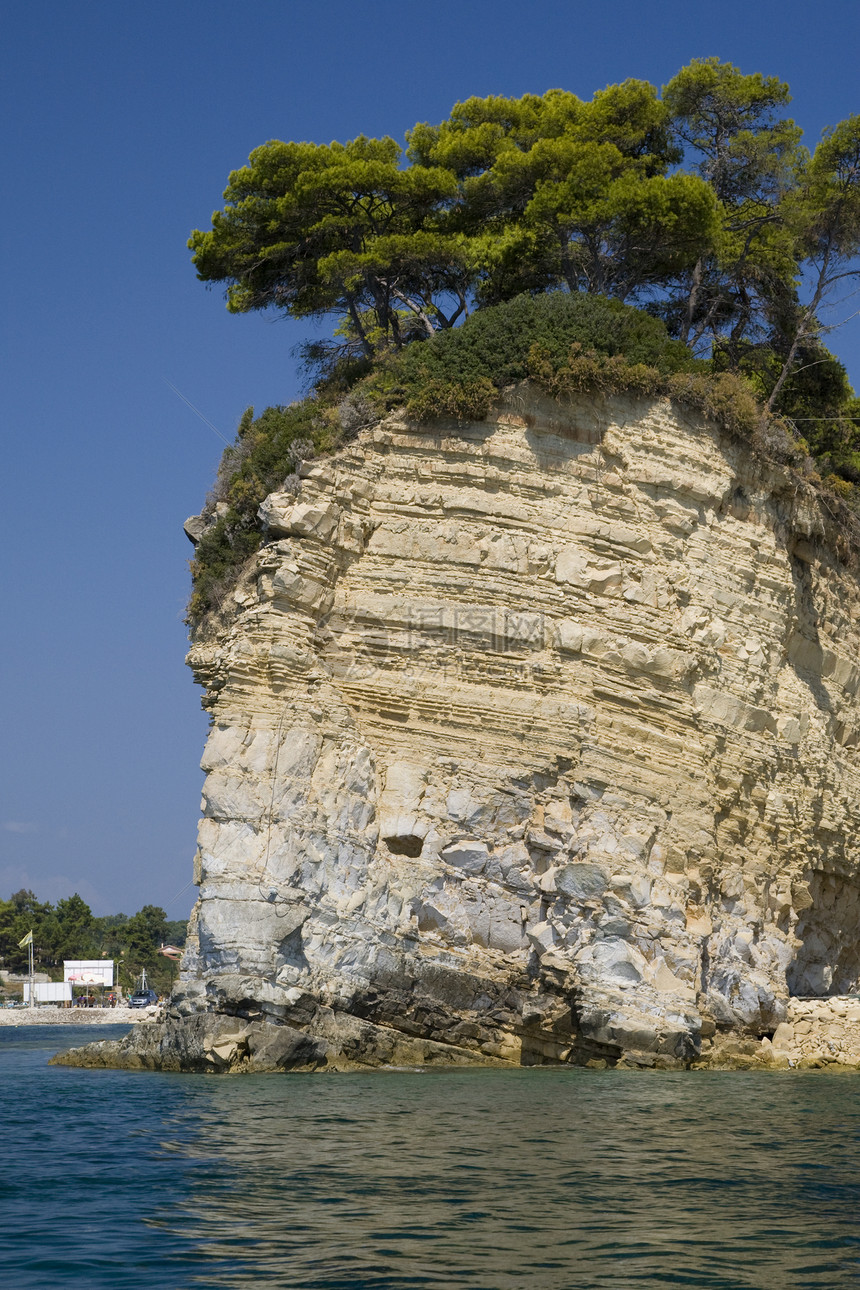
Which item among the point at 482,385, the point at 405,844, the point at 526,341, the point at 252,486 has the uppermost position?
the point at 526,341

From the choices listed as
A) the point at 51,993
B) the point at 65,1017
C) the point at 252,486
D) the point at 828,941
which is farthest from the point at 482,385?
the point at 51,993

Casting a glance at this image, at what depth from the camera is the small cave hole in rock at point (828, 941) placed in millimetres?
24578

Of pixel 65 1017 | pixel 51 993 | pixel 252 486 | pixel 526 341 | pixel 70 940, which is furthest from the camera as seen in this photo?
pixel 70 940

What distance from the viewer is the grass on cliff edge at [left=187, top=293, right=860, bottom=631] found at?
2278cm

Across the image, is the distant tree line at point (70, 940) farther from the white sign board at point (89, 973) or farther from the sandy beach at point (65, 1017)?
the sandy beach at point (65, 1017)

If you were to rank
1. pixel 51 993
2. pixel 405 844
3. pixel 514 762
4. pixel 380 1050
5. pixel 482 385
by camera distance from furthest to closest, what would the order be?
1. pixel 51 993
2. pixel 482 385
3. pixel 514 762
4. pixel 405 844
5. pixel 380 1050

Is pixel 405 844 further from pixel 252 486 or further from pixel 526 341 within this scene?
pixel 526 341

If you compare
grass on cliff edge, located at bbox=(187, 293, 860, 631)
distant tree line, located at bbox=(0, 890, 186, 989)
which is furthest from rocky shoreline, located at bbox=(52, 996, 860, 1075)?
distant tree line, located at bbox=(0, 890, 186, 989)

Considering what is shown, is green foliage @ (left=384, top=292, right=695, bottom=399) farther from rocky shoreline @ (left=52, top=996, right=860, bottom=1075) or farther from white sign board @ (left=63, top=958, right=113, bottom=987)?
white sign board @ (left=63, top=958, right=113, bottom=987)

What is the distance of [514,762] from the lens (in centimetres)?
2075

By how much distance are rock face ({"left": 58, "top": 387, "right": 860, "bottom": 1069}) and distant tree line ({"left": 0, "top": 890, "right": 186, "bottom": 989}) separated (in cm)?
5904

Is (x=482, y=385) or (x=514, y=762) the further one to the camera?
(x=482, y=385)

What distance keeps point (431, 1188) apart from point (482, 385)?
1560cm

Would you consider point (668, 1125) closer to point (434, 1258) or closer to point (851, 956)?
point (434, 1258)
